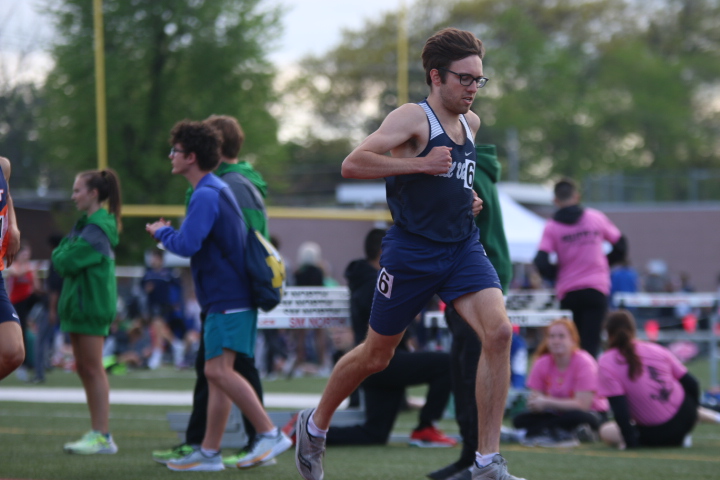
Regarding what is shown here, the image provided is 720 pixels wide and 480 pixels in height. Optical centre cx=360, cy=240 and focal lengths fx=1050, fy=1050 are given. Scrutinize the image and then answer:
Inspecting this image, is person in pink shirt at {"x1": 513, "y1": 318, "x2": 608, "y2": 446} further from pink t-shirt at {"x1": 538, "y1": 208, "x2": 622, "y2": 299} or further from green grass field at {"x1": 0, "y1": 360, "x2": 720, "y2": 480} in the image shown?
pink t-shirt at {"x1": 538, "y1": 208, "x2": 622, "y2": 299}

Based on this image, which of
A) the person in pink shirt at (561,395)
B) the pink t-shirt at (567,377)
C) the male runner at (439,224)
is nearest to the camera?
the male runner at (439,224)

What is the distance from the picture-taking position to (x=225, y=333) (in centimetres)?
595

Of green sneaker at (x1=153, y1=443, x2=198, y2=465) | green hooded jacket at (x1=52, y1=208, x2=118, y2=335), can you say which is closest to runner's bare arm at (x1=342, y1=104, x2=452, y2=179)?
green sneaker at (x1=153, y1=443, x2=198, y2=465)

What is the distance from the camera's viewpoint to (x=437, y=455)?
7.12m

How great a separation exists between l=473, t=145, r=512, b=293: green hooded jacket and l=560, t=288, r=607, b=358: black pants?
3.36 m

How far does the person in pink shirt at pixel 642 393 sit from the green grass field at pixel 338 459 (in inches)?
6.1

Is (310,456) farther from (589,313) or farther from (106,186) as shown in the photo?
(589,313)

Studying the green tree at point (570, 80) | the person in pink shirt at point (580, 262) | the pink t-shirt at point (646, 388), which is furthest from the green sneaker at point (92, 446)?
the green tree at point (570, 80)

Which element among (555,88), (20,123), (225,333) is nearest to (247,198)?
(225,333)

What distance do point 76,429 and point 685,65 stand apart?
49675 millimetres

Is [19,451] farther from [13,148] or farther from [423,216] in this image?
[13,148]

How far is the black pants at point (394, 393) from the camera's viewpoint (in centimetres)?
760

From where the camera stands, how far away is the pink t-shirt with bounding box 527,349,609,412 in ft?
27.5

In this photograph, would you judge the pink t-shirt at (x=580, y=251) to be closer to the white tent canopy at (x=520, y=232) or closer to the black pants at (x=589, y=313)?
the black pants at (x=589, y=313)
